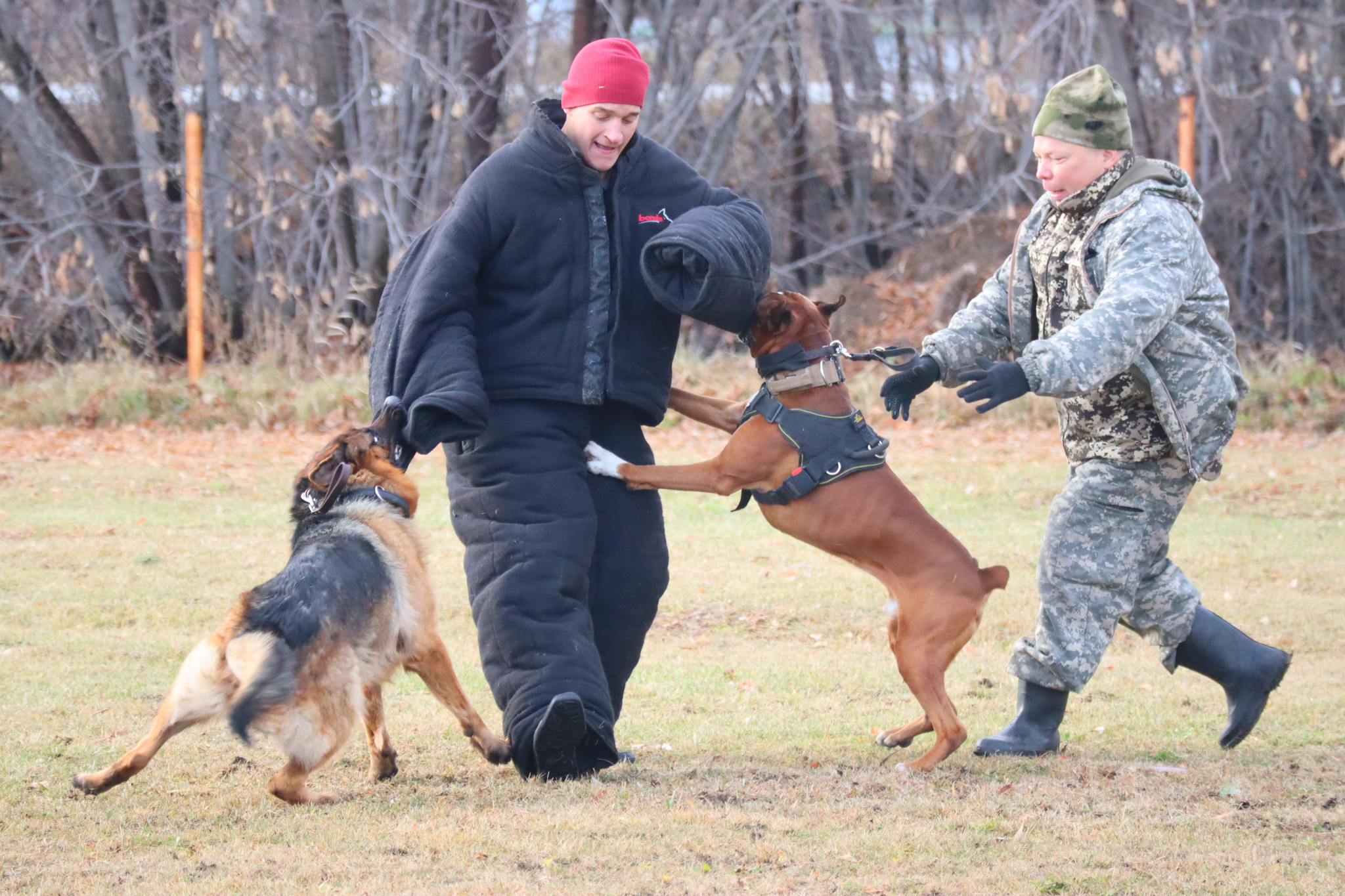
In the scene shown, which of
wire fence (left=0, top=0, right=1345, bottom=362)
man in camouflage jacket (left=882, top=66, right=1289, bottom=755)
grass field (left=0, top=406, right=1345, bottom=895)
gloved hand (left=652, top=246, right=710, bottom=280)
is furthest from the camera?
wire fence (left=0, top=0, right=1345, bottom=362)

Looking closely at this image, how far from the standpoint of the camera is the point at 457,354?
386 centimetres

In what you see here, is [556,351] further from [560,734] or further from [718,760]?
[718,760]

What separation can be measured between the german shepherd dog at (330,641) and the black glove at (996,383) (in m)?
1.76

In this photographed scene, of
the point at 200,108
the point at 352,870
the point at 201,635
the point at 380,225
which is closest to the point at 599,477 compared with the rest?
the point at 352,870

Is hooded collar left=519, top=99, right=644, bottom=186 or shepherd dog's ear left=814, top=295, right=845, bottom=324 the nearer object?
hooded collar left=519, top=99, right=644, bottom=186

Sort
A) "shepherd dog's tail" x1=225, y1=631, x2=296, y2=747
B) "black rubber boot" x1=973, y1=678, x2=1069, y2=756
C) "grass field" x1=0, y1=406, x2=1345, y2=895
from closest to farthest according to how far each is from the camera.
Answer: "grass field" x1=0, y1=406, x2=1345, y2=895, "shepherd dog's tail" x1=225, y1=631, x2=296, y2=747, "black rubber boot" x1=973, y1=678, x2=1069, y2=756

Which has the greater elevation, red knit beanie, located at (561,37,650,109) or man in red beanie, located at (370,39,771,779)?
red knit beanie, located at (561,37,650,109)

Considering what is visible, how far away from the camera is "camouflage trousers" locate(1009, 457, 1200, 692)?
13.8 feet

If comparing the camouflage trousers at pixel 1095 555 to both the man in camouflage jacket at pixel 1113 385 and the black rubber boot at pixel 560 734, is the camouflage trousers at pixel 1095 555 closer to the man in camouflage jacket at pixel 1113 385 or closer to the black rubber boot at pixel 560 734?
the man in camouflage jacket at pixel 1113 385

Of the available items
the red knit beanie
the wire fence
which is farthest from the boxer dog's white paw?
the wire fence

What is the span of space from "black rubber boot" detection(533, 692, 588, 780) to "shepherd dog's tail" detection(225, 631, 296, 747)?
2.39 ft

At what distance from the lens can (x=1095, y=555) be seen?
4.21 meters

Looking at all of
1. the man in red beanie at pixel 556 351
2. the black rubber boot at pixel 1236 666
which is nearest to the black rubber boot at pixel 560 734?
the man in red beanie at pixel 556 351

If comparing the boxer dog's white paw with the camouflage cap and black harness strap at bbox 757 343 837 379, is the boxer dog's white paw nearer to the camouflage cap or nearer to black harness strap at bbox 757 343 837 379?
black harness strap at bbox 757 343 837 379
